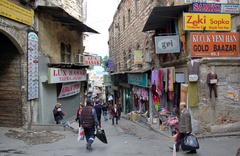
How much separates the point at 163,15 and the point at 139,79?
315 inches

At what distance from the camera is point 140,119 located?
22.3m

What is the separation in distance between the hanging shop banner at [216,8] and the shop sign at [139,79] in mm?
7242

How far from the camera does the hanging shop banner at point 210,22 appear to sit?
13836mm

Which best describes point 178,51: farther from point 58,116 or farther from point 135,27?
point 135,27

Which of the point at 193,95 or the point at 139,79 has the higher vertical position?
the point at 139,79

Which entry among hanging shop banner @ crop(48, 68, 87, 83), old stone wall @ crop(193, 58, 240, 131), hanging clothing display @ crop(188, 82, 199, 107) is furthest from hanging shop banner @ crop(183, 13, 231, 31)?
hanging shop banner @ crop(48, 68, 87, 83)

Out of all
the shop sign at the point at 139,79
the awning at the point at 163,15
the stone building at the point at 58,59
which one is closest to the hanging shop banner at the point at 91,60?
the stone building at the point at 58,59

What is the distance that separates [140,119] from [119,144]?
10.8m

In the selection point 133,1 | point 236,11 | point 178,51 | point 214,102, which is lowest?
point 214,102

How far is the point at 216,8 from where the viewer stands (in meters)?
14.3

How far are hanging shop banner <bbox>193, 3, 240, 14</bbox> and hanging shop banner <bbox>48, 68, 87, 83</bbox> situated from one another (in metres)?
6.66

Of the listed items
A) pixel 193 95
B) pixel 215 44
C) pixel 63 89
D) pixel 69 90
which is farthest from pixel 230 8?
pixel 69 90

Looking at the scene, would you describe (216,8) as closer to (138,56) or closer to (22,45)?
(22,45)

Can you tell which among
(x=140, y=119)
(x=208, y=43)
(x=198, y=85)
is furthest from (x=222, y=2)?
(x=140, y=119)
